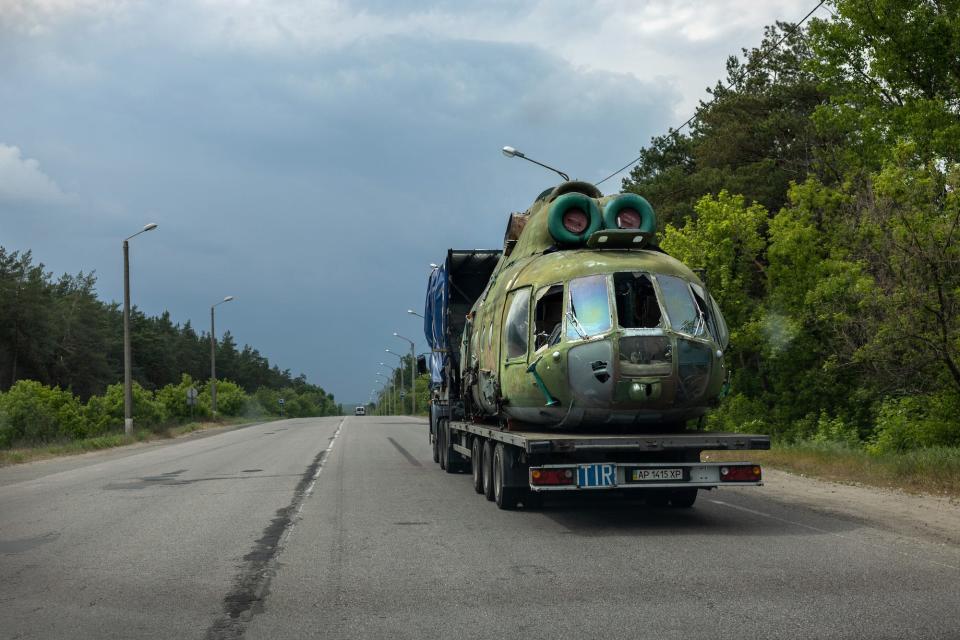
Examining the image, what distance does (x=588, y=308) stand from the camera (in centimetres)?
1078

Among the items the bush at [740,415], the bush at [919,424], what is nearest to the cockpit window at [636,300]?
the bush at [919,424]

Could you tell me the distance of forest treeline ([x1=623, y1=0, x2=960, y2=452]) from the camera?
17062 millimetres

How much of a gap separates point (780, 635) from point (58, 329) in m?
73.3

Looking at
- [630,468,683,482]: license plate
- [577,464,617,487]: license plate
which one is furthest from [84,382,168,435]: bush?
[630,468,683,482]: license plate

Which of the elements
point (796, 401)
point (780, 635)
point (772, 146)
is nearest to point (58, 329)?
point (772, 146)

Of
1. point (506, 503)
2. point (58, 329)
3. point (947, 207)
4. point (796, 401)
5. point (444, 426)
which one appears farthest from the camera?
point (58, 329)

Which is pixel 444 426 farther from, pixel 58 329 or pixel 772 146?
pixel 58 329

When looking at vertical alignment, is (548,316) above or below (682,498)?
above

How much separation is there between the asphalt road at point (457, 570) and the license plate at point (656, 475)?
0.57 meters

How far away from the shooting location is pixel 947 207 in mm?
16984

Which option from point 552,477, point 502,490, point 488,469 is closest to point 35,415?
point 488,469

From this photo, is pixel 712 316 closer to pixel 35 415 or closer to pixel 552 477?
pixel 552 477

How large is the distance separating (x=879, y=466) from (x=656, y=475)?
7.12m

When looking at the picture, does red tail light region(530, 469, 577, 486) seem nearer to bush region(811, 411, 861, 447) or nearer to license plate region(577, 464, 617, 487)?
license plate region(577, 464, 617, 487)
